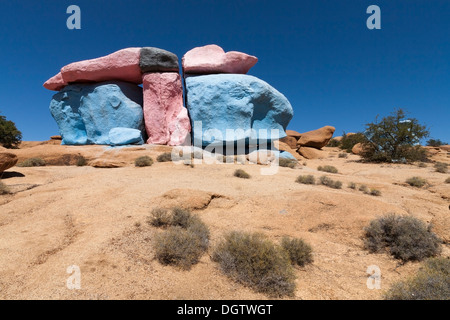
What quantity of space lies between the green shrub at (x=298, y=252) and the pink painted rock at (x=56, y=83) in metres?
17.7

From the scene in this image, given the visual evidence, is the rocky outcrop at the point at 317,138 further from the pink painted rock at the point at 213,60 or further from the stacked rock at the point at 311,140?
the pink painted rock at the point at 213,60

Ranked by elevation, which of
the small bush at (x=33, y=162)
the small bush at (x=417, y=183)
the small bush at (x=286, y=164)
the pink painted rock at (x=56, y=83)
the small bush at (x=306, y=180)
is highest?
the pink painted rock at (x=56, y=83)

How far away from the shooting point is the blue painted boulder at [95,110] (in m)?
14.2

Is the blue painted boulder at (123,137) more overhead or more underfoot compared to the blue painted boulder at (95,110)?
more underfoot

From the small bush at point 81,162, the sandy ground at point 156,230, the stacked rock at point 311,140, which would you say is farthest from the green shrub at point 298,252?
the stacked rock at point 311,140

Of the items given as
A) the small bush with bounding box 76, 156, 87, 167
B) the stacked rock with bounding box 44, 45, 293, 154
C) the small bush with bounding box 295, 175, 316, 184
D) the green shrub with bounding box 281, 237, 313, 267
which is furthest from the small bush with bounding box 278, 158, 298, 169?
the small bush with bounding box 76, 156, 87, 167

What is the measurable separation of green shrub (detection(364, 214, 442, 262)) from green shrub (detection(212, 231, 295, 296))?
1716 mm

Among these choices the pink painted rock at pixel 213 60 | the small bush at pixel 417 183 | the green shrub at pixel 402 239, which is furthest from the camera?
the pink painted rock at pixel 213 60

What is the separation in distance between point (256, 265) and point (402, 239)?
7.74 ft

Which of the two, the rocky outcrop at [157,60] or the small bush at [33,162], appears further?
the rocky outcrop at [157,60]

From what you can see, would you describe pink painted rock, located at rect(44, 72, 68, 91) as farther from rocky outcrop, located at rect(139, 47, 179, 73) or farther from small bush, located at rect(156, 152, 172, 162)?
small bush, located at rect(156, 152, 172, 162)

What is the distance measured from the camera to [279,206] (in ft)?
15.9

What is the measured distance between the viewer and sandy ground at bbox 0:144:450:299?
7.49 ft
